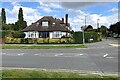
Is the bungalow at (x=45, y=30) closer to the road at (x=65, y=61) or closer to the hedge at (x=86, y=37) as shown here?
the hedge at (x=86, y=37)

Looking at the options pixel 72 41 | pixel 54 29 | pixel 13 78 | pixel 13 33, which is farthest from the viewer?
pixel 54 29

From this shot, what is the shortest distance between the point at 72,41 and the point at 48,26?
56.1ft

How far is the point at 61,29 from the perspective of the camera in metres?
63.2

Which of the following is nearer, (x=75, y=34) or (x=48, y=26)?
(x=75, y=34)

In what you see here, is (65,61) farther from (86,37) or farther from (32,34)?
(32,34)

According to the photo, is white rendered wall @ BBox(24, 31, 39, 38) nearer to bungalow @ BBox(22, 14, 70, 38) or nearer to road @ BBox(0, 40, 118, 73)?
bungalow @ BBox(22, 14, 70, 38)

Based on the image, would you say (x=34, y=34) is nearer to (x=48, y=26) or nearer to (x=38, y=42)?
(x=48, y=26)

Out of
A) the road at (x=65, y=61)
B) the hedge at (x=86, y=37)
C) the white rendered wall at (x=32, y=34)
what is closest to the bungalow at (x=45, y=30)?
the white rendered wall at (x=32, y=34)

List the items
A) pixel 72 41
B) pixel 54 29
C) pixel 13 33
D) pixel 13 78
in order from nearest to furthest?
pixel 13 78, pixel 72 41, pixel 13 33, pixel 54 29

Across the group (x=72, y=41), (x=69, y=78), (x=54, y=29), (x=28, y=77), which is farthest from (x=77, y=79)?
(x=54, y=29)

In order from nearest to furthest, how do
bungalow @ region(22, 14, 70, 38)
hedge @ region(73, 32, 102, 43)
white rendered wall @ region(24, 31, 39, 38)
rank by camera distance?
1. hedge @ region(73, 32, 102, 43)
2. bungalow @ region(22, 14, 70, 38)
3. white rendered wall @ region(24, 31, 39, 38)

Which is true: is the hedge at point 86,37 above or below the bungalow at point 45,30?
below

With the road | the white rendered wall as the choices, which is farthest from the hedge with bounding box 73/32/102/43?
the road

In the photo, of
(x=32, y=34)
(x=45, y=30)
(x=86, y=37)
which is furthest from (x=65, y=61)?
(x=32, y=34)
